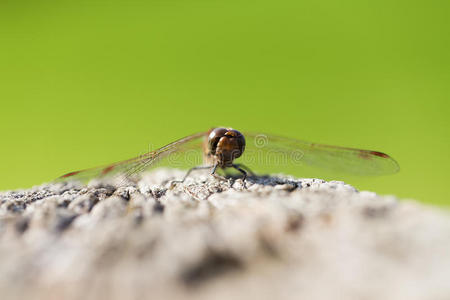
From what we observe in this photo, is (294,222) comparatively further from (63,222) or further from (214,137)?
(214,137)

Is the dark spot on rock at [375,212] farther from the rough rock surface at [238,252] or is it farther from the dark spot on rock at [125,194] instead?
the dark spot on rock at [125,194]

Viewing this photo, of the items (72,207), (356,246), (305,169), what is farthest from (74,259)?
(305,169)

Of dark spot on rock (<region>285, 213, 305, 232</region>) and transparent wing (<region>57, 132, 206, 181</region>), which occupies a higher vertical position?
dark spot on rock (<region>285, 213, 305, 232</region>)

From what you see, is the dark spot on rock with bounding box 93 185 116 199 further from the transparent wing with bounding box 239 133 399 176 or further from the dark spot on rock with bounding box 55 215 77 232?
the transparent wing with bounding box 239 133 399 176

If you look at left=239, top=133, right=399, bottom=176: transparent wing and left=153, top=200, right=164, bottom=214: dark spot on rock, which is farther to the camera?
left=239, top=133, right=399, bottom=176: transparent wing

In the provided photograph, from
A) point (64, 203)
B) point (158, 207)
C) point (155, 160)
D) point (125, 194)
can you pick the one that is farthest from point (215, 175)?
point (64, 203)

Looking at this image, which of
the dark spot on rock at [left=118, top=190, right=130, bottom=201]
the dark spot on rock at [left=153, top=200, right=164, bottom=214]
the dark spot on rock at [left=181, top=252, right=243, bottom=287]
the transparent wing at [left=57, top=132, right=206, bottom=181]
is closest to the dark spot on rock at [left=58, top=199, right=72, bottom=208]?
the dark spot on rock at [left=118, top=190, right=130, bottom=201]

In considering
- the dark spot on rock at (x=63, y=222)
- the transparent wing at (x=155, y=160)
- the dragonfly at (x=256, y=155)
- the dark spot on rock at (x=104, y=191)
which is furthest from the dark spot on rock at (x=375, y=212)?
the transparent wing at (x=155, y=160)
